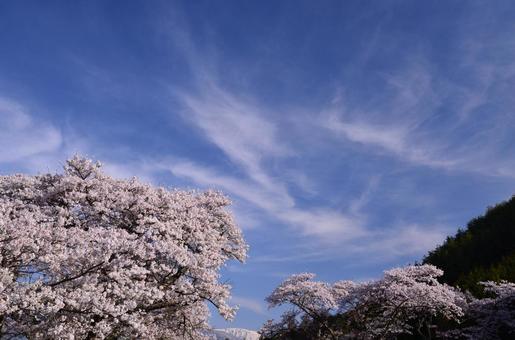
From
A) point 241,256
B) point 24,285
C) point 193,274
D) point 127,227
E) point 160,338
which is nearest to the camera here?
point 24,285

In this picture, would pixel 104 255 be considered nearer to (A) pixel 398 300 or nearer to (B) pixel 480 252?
(A) pixel 398 300

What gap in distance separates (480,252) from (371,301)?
55.0ft

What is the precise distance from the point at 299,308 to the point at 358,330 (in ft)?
12.1

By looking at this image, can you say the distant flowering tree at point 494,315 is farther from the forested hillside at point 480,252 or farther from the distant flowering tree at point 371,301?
the forested hillside at point 480,252

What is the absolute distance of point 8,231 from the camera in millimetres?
15594

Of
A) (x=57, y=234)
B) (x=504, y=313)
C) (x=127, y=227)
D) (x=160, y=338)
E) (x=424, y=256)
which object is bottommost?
(x=504, y=313)

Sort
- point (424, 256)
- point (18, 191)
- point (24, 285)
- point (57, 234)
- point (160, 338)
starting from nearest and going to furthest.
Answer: point (24, 285), point (57, 234), point (18, 191), point (160, 338), point (424, 256)

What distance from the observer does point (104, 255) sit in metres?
17.3

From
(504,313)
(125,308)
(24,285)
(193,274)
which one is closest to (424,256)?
(504,313)

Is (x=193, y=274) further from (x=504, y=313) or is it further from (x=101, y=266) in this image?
(x=504, y=313)

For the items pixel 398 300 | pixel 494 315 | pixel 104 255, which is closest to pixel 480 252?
pixel 494 315

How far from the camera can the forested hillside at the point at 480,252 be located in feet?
106

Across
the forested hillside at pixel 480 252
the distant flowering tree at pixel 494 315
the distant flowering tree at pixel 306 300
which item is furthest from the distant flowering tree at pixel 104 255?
the forested hillside at pixel 480 252

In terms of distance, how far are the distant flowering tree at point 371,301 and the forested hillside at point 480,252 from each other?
5.85 metres
